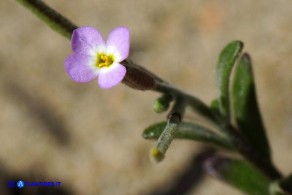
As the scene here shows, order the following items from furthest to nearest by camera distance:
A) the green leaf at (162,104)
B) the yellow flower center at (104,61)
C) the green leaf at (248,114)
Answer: the green leaf at (248,114)
the green leaf at (162,104)
the yellow flower center at (104,61)

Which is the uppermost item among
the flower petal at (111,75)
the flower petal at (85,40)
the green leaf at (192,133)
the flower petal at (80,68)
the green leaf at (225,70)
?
the green leaf at (225,70)

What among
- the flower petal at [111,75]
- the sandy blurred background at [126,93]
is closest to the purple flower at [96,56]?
the flower petal at [111,75]

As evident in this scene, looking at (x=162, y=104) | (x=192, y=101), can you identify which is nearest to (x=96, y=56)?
(x=162, y=104)

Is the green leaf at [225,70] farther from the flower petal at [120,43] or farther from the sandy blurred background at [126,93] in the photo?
the sandy blurred background at [126,93]

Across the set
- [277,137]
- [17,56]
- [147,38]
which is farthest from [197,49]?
[17,56]

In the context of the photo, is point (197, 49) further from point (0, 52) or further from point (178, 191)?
point (0, 52)

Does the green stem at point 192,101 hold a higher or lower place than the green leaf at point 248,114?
lower
